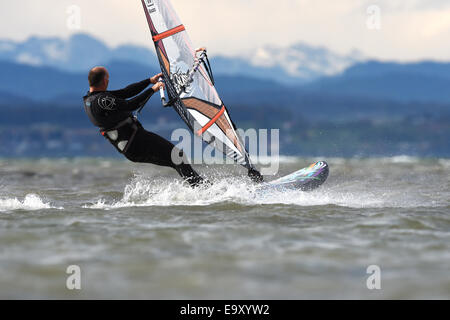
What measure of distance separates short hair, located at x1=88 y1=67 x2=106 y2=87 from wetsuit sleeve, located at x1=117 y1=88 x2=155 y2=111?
35 cm

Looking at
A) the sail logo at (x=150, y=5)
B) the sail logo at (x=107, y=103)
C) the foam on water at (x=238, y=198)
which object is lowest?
the foam on water at (x=238, y=198)

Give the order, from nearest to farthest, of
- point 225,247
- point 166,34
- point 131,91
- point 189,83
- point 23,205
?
point 225,247 → point 131,91 → point 23,205 → point 166,34 → point 189,83

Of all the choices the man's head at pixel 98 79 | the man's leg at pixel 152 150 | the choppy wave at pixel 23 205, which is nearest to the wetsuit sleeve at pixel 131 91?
the man's head at pixel 98 79

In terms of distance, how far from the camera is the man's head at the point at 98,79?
813cm

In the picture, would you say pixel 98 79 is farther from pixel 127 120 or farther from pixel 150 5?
pixel 150 5

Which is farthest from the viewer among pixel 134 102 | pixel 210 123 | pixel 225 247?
pixel 210 123

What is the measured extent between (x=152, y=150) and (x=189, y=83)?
1288 mm

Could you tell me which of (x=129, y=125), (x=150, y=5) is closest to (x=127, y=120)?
(x=129, y=125)

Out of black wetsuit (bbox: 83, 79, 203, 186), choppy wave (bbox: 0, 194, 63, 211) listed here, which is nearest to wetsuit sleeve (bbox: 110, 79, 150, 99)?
black wetsuit (bbox: 83, 79, 203, 186)

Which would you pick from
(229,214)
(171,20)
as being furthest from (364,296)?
(171,20)

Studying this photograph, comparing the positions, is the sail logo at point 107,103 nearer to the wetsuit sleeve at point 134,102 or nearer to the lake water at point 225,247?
the wetsuit sleeve at point 134,102

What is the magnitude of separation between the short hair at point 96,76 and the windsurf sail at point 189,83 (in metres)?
1.16

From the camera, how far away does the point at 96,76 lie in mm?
8133

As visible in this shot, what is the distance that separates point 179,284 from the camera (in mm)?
4840
